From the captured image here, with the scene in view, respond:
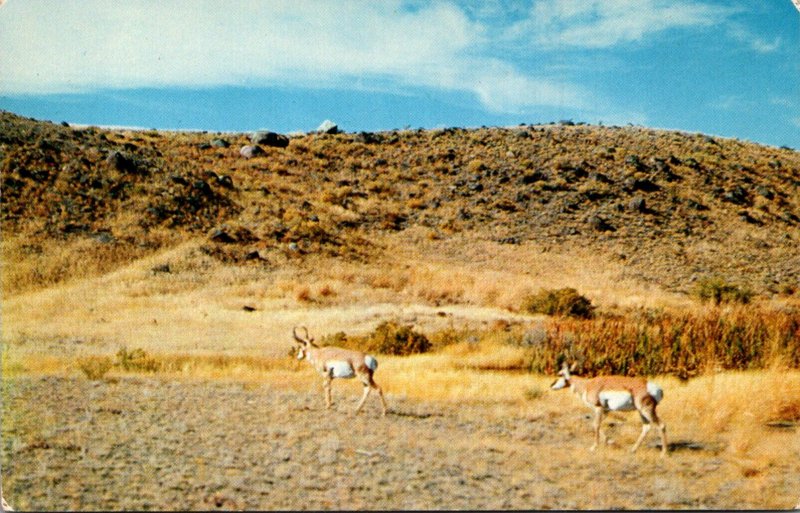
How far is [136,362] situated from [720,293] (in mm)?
21187

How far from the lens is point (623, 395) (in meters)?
7.63

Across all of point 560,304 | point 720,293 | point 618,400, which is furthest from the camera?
point 720,293

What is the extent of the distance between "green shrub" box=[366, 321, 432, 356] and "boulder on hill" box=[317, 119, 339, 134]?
36.1 m

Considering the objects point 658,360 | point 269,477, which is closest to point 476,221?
point 658,360

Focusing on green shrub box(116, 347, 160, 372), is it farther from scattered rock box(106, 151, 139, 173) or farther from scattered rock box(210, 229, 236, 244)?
scattered rock box(106, 151, 139, 173)

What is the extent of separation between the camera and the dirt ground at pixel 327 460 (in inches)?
256

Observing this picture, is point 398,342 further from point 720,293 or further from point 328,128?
point 328,128

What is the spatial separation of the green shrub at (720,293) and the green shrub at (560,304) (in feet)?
19.3

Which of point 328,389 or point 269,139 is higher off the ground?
point 269,139

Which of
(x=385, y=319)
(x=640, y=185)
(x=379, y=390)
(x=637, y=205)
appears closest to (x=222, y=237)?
(x=385, y=319)

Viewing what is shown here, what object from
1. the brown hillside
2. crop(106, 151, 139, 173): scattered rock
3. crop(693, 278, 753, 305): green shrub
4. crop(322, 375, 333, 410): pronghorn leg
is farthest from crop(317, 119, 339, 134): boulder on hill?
crop(322, 375, 333, 410): pronghorn leg

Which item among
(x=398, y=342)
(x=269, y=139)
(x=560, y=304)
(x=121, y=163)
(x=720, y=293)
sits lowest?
(x=398, y=342)

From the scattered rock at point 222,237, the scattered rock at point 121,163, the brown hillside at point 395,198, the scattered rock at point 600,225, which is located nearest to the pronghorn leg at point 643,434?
the brown hillside at point 395,198

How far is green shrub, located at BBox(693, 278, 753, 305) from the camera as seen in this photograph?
944 inches
